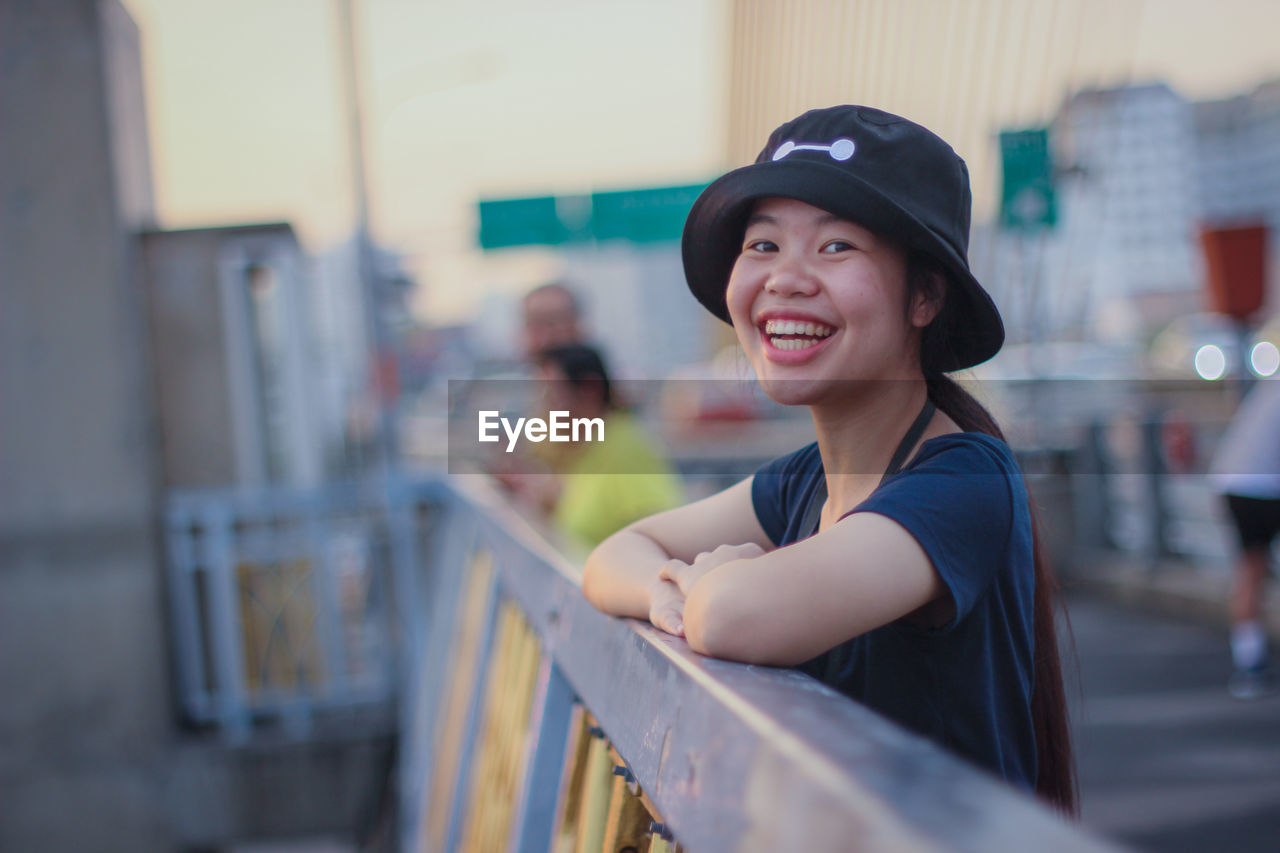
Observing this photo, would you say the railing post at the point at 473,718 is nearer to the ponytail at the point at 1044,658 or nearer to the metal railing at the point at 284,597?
the ponytail at the point at 1044,658

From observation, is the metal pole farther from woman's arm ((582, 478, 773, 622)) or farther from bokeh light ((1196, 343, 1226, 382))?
woman's arm ((582, 478, 773, 622))

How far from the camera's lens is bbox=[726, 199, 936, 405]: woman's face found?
114 cm

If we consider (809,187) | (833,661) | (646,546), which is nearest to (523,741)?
(646,546)

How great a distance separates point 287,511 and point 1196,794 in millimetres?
4463

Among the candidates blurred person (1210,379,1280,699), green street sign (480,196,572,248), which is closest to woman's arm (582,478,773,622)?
green street sign (480,196,572,248)

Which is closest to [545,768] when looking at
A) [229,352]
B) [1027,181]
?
[1027,181]

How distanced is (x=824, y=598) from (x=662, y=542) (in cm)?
48

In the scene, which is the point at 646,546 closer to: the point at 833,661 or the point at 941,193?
the point at 833,661

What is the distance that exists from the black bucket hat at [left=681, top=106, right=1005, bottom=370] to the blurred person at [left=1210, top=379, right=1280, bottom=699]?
4.96m

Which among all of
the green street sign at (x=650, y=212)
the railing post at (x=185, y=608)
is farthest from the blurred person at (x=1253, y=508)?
the railing post at (x=185, y=608)

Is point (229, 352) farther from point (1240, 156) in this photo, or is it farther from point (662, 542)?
point (1240, 156)

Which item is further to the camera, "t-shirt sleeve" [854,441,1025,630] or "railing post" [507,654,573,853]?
"railing post" [507,654,573,853]

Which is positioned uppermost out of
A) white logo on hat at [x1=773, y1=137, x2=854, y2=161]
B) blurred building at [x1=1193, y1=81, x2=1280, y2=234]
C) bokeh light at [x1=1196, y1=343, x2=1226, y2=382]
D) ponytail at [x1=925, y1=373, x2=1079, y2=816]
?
blurred building at [x1=1193, y1=81, x2=1280, y2=234]

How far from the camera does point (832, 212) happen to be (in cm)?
112
